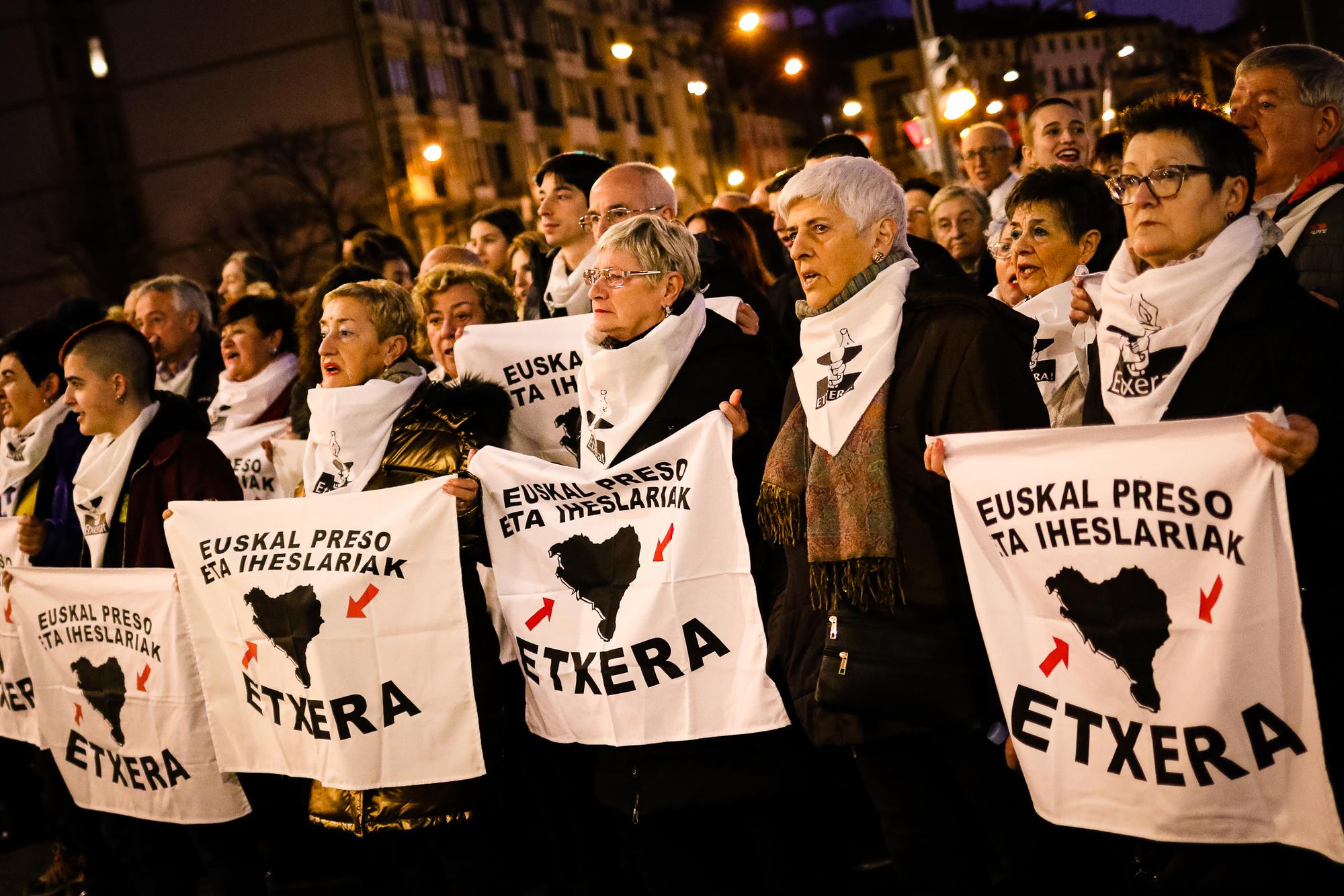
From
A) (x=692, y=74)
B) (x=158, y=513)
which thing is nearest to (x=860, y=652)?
(x=158, y=513)

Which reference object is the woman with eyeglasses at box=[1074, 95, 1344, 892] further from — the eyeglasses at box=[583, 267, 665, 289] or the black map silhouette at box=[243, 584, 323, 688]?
the black map silhouette at box=[243, 584, 323, 688]

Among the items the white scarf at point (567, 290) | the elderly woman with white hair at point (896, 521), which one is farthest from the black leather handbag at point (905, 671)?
the white scarf at point (567, 290)

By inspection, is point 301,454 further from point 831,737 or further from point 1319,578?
point 1319,578

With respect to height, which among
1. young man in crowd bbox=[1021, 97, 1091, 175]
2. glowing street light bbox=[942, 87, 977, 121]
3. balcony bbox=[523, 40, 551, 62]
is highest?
balcony bbox=[523, 40, 551, 62]

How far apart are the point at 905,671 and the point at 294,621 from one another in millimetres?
2311

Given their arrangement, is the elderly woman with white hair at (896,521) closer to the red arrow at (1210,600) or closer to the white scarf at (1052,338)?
the red arrow at (1210,600)

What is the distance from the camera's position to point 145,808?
5.27 m

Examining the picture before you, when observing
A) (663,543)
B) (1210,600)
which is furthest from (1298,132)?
(663,543)

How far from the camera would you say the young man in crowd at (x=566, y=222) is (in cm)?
575

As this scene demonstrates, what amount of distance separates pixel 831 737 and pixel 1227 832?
3.25ft

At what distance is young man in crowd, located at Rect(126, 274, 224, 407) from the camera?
7.18 meters

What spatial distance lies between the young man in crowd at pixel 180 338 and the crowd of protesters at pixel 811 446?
756 mm

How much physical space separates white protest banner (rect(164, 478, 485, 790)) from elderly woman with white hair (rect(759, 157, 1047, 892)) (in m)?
1.39

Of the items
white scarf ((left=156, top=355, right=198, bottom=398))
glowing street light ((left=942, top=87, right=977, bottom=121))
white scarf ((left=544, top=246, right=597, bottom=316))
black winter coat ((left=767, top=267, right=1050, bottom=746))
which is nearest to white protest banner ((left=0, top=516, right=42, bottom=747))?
white scarf ((left=156, top=355, right=198, bottom=398))
